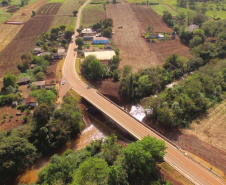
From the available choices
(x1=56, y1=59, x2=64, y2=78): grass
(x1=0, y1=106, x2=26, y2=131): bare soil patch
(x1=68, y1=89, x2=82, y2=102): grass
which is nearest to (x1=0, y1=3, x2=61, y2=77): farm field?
(x1=56, y1=59, x2=64, y2=78): grass

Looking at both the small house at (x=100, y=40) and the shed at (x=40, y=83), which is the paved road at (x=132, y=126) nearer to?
the shed at (x=40, y=83)

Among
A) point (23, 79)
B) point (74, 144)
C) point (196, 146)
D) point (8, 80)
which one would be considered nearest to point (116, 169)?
point (74, 144)

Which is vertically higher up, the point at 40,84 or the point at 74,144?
the point at 40,84

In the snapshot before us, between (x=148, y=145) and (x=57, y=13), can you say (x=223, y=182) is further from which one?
(x=57, y=13)

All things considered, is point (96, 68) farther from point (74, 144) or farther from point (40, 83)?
point (74, 144)

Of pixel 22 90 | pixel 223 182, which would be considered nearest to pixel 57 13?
pixel 22 90

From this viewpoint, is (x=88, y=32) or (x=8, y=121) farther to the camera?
(x=88, y=32)
